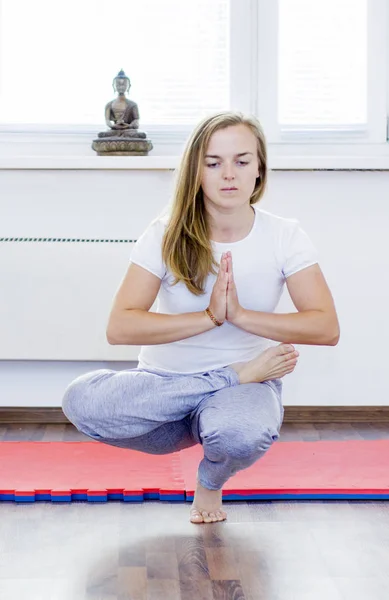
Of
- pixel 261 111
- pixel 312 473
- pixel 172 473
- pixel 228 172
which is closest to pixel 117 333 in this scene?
pixel 228 172

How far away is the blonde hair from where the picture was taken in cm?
208

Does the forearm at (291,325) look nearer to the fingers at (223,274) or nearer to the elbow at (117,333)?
the fingers at (223,274)

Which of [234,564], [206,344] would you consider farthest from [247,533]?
[206,344]

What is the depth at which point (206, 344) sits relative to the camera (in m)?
2.12

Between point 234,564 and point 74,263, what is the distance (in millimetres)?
1535

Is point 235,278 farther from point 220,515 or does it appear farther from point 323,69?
point 323,69

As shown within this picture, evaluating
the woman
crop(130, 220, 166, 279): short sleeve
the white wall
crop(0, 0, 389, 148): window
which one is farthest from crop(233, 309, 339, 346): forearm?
crop(0, 0, 389, 148): window

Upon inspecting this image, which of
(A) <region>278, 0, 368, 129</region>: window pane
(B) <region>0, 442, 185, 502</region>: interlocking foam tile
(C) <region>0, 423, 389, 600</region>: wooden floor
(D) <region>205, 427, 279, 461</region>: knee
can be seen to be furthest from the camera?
(A) <region>278, 0, 368, 129</region>: window pane

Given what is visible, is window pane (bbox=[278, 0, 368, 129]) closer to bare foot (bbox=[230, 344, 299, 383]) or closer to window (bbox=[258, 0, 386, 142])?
window (bbox=[258, 0, 386, 142])

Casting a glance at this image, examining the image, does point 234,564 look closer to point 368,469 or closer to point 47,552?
point 47,552

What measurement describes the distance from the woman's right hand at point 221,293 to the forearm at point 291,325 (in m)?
0.04

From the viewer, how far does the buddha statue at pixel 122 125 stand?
3.14 metres

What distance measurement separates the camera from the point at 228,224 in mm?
2146

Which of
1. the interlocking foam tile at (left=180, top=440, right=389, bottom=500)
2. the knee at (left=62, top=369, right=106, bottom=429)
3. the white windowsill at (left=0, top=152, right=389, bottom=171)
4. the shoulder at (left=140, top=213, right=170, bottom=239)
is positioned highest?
Result: the white windowsill at (left=0, top=152, right=389, bottom=171)
